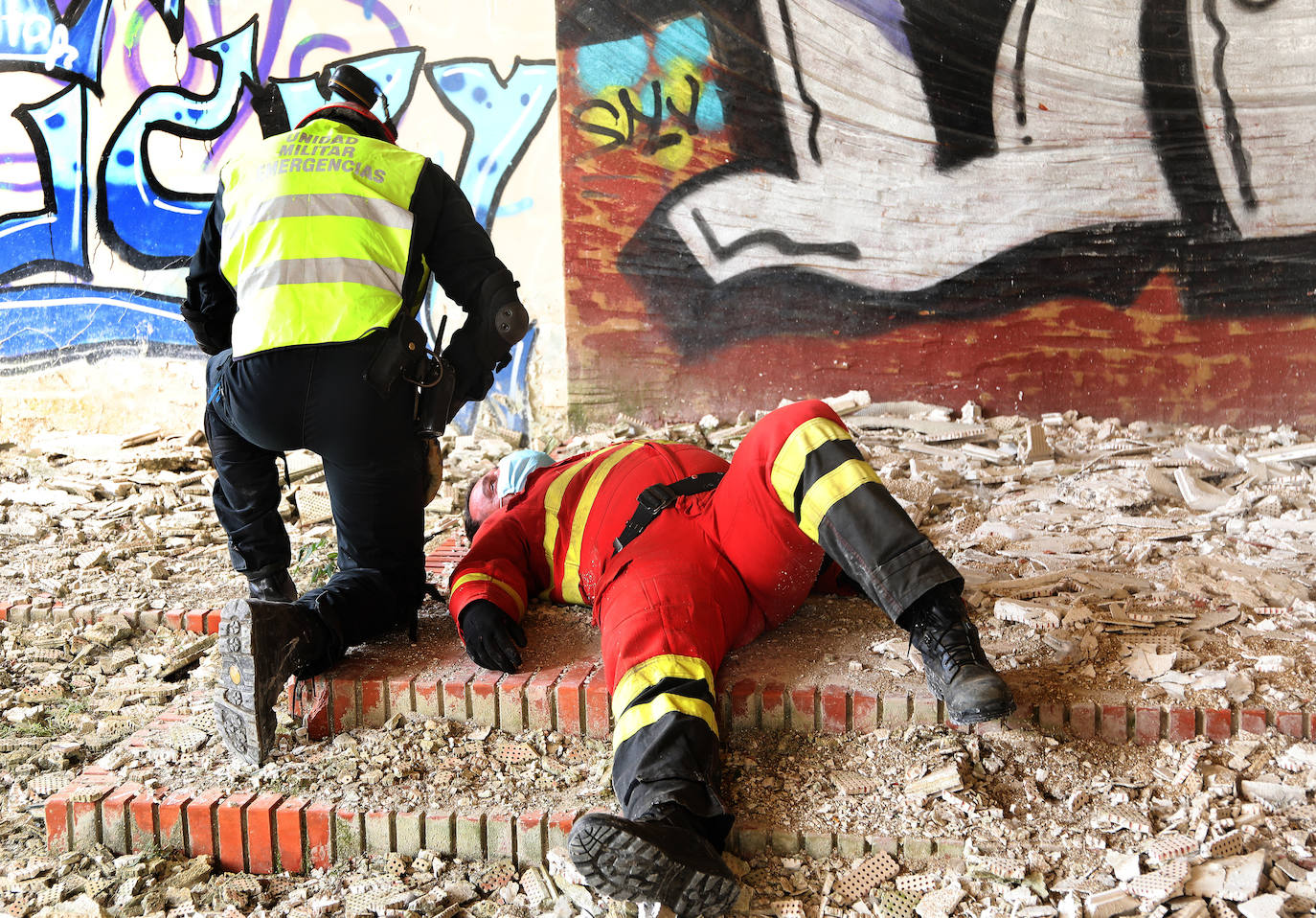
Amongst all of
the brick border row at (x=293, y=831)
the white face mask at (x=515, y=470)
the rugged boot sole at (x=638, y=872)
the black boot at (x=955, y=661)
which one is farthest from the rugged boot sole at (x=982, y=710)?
the white face mask at (x=515, y=470)

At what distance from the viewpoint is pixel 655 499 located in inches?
120

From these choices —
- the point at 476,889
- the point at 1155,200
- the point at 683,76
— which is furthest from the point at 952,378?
the point at 476,889

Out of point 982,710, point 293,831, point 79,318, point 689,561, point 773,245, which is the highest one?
point 773,245

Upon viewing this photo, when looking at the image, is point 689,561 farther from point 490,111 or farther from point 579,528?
point 490,111

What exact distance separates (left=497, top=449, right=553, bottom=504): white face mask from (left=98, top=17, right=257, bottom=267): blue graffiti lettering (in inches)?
166

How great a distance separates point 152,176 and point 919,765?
6221 millimetres

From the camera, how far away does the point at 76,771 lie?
3.14 metres

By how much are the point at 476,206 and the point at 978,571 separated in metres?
3.91

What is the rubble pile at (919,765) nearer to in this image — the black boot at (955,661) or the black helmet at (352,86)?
the black boot at (955,661)

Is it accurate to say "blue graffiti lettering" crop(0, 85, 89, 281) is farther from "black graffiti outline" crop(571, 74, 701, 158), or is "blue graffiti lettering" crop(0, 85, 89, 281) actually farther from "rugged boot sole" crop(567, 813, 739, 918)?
"rugged boot sole" crop(567, 813, 739, 918)

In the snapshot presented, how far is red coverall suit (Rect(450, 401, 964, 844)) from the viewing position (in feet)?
8.14

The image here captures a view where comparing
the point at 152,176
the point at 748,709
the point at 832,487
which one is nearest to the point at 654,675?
the point at 748,709

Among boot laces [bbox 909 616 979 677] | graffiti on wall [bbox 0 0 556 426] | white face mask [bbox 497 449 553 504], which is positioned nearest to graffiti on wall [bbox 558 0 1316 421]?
graffiti on wall [bbox 0 0 556 426]

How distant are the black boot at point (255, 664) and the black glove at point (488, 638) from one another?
445 millimetres
